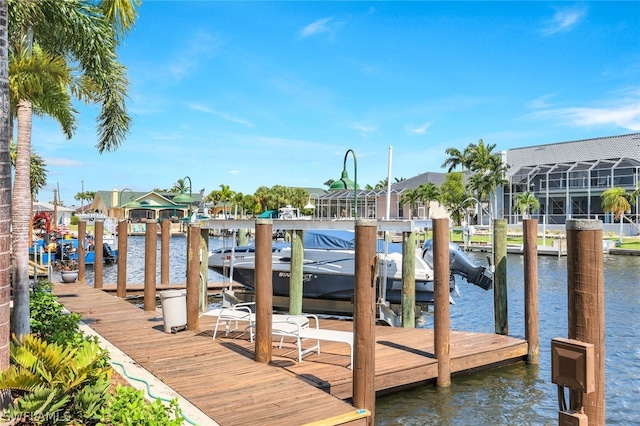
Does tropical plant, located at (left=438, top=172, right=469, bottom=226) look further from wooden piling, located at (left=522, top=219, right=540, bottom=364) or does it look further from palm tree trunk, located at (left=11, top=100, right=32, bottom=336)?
palm tree trunk, located at (left=11, top=100, right=32, bottom=336)

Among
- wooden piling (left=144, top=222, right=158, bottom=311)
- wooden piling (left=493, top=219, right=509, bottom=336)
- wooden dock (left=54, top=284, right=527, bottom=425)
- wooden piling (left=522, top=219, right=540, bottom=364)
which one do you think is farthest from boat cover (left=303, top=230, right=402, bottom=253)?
wooden piling (left=522, top=219, right=540, bottom=364)

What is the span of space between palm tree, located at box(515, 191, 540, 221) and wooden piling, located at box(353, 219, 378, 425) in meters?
53.2

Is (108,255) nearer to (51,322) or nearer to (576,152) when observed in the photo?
(51,322)

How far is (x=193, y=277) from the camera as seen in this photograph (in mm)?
10125

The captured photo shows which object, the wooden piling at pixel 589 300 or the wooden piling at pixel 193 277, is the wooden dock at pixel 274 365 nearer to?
the wooden piling at pixel 193 277

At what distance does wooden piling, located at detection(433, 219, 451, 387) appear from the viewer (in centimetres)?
880

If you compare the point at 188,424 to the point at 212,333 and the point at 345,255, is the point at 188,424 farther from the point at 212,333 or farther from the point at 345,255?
the point at 345,255

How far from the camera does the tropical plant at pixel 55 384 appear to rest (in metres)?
4.72

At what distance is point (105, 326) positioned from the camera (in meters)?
11.2

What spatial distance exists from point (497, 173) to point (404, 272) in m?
54.2

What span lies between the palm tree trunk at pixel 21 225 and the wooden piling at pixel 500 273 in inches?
333

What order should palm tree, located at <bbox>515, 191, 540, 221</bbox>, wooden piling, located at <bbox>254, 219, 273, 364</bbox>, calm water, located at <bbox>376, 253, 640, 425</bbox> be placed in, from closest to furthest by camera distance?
wooden piling, located at <bbox>254, 219, 273, 364</bbox> → calm water, located at <bbox>376, 253, 640, 425</bbox> → palm tree, located at <bbox>515, 191, 540, 221</bbox>

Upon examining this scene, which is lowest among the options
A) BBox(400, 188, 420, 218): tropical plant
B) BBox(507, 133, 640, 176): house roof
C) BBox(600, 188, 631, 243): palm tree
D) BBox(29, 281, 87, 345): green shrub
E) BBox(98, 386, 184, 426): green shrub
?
BBox(98, 386, 184, 426): green shrub

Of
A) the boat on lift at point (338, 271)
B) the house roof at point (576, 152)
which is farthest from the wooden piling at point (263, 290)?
the house roof at point (576, 152)
